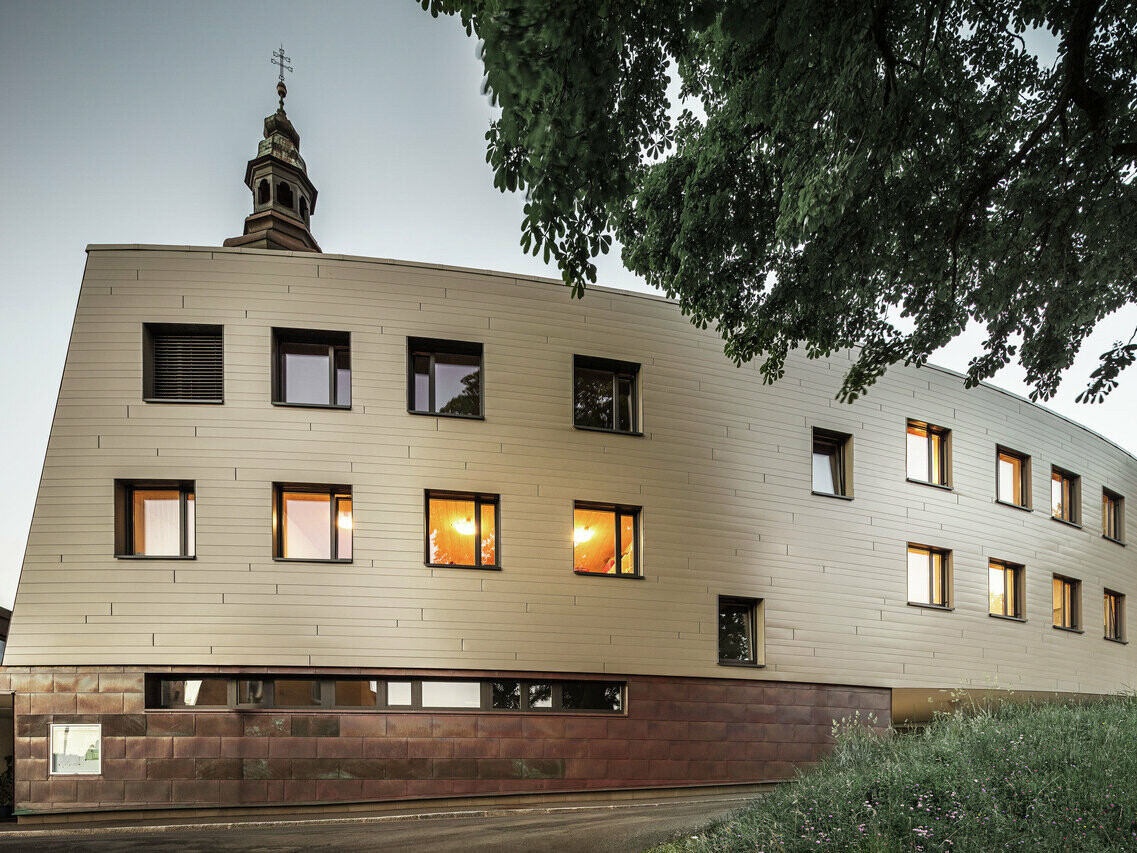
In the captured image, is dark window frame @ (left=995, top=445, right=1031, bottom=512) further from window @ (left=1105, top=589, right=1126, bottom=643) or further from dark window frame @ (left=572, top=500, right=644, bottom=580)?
dark window frame @ (left=572, top=500, right=644, bottom=580)

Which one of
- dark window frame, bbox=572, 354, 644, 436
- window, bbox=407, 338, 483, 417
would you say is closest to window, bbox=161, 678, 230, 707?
window, bbox=407, 338, 483, 417

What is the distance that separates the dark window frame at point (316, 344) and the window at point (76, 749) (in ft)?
20.1

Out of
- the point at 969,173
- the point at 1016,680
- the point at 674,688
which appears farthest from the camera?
the point at 1016,680

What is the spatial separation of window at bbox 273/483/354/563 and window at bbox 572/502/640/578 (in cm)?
432

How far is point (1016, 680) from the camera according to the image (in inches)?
679

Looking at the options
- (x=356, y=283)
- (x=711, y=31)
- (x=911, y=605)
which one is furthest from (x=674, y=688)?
(x=711, y=31)

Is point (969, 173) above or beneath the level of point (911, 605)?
above

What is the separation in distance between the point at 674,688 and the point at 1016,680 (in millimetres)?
9738

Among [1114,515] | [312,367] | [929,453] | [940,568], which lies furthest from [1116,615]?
[312,367]

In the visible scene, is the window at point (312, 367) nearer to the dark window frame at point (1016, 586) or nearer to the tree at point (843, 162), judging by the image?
the tree at point (843, 162)

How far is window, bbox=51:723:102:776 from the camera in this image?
1140cm

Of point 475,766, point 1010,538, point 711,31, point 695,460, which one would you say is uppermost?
point 711,31

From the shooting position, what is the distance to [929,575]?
1666cm

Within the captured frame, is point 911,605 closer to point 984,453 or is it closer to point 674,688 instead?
point 984,453
